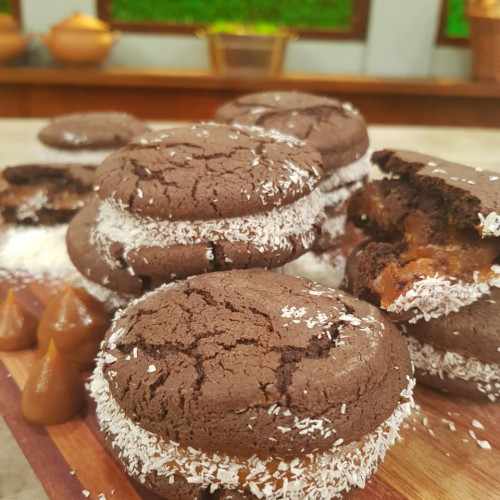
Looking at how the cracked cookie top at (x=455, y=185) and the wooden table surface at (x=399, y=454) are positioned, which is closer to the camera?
the wooden table surface at (x=399, y=454)

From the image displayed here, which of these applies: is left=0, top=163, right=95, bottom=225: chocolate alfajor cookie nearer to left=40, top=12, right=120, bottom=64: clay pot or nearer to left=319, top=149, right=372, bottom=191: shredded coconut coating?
left=319, top=149, right=372, bottom=191: shredded coconut coating

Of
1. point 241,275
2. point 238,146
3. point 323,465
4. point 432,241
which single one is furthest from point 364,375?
point 238,146

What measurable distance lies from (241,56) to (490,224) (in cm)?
291

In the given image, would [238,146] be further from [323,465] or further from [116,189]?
[323,465]

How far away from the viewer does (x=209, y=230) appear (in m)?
1.30

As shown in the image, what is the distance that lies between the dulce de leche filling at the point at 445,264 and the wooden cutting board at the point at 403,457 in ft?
0.92

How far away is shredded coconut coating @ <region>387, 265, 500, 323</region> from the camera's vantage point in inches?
47.2

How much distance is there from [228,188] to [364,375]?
534 mm

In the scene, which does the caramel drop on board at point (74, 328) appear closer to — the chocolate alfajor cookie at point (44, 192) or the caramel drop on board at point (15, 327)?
the caramel drop on board at point (15, 327)

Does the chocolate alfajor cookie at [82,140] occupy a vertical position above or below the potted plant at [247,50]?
below

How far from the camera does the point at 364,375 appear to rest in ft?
3.21

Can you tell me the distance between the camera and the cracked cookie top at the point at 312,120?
1772 millimetres

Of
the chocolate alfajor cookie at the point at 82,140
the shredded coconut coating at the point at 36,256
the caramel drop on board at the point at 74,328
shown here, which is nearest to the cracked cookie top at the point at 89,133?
the chocolate alfajor cookie at the point at 82,140

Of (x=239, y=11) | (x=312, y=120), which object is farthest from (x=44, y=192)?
(x=239, y=11)
